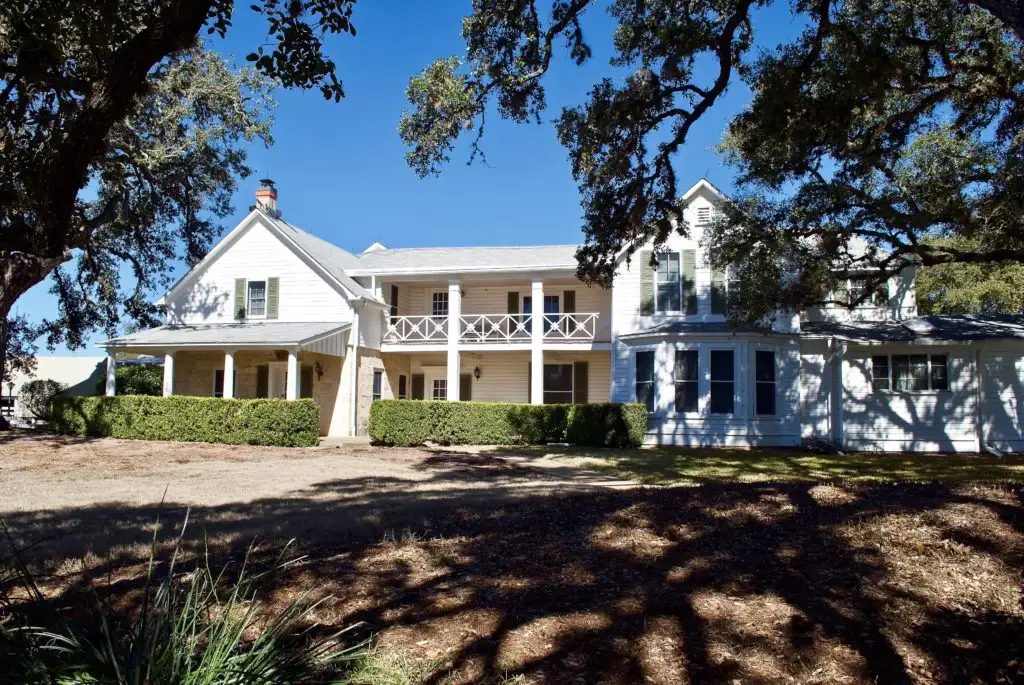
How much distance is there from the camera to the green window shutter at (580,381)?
26.7 m

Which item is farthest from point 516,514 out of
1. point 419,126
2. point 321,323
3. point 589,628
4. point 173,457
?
point 321,323

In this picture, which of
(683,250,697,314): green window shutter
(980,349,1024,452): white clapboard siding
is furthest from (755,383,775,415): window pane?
(980,349,1024,452): white clapboard siding

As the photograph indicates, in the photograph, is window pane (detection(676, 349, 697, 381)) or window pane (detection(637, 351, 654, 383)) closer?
window pane (detection(676, 349, 697, 381))

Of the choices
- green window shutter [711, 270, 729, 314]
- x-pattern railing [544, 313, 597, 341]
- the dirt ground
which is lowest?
the dirt ground

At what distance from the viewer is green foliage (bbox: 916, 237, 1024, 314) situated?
1193 inches

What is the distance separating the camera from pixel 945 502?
6047 millimetres

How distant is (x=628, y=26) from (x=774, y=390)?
12.9 meters

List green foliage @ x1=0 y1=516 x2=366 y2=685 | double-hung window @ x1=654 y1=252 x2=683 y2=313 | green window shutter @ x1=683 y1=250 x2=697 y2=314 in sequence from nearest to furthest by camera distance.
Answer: green foliage @ x1=0 y1=516 x2=366 y2=685 → green window shutter @ x1=683 y1=250 x2=697 y2=314 → double-hung window @ x1=654 y1=252 x2=683 y2=313

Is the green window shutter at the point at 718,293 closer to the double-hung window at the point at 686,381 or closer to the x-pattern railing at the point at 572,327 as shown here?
the double-hung window at the point at 686,381

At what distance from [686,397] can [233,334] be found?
14313mm

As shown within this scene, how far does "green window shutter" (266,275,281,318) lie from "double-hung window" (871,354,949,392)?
18946mm

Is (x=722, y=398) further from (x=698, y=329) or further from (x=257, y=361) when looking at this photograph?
(x=257, y=361)

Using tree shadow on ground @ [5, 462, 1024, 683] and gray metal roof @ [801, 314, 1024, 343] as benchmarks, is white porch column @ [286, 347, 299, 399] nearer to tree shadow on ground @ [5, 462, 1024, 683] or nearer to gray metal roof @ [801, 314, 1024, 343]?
tree shadow on ground @ [5, 462, 1024, 683]

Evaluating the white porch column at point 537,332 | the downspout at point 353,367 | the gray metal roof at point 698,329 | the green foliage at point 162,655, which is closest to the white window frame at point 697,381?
the gray metal roof at point 698,329
